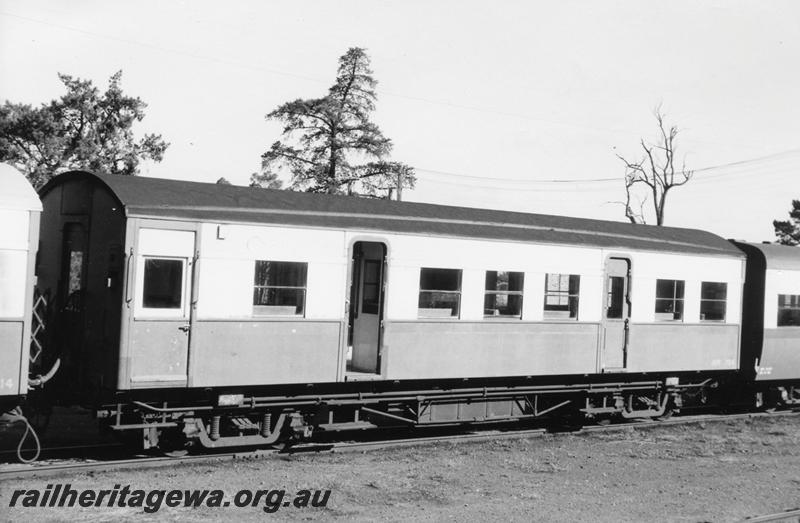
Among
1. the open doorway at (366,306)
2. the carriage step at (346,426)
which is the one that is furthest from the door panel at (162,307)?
the open doorway at (366,306)

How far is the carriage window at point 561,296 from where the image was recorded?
1388 cm

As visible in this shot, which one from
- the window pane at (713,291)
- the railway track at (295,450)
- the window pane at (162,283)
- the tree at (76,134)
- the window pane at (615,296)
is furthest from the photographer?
the tree at (76,134)

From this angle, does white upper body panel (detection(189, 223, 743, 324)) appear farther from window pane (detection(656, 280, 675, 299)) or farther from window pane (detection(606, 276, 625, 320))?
window pane (detection(606, 276, 625, 320))

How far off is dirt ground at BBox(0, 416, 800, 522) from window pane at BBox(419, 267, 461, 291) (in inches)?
91.8

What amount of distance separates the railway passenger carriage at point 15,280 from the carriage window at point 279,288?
270cm

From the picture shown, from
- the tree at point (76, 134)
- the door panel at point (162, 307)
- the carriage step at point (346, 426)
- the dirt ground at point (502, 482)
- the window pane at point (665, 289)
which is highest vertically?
the tree at point (76, 134)

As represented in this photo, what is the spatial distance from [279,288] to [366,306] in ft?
5.99

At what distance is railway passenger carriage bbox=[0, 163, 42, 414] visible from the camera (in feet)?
31.0

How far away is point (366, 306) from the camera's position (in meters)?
12.7

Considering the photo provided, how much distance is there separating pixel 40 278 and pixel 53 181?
1.31 metres

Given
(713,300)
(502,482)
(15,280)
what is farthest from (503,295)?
(15,280)

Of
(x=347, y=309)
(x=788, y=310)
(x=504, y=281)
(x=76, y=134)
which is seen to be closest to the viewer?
(x=347, y=309)

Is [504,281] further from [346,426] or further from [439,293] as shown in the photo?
[346,426]

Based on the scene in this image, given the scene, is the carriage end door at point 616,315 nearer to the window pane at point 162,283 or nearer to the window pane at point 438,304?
the window pane at point 438,304
